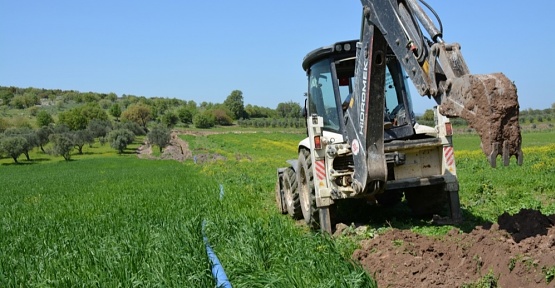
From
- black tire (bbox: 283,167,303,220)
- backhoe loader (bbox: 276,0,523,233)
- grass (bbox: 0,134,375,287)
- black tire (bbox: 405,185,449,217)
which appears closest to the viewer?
backhoe loader (bbox: 276,0,523,233)

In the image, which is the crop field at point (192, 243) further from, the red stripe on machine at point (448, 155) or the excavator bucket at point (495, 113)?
the excavator bucket at point (495, 113)

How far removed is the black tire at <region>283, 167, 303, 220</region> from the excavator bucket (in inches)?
192

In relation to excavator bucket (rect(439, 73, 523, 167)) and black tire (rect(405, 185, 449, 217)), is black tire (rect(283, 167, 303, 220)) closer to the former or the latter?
black tire (rect(405, 185, 449, 217))

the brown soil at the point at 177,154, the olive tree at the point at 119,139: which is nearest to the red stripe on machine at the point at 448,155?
the brown soil at the point at 177,154

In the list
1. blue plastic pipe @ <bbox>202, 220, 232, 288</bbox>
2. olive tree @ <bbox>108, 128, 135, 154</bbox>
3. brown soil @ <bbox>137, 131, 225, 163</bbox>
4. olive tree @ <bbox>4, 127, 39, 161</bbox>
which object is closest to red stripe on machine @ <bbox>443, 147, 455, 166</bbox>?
blue plastic pipe @ <bbox>202, 220, 232, 288</bbox>

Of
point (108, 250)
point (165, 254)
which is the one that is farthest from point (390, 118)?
point (108, 250)

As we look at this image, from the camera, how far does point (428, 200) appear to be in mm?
7617

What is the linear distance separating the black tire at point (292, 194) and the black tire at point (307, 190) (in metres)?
0.23

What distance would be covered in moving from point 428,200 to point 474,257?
338 centimetres

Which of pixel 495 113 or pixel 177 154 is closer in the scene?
pixel 495 113

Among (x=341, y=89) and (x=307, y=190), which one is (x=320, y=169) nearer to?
(x=307, y=190)

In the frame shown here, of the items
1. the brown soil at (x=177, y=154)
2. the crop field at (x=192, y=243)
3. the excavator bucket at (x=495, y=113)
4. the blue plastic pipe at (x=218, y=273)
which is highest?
the excavator bucket at (x=495, y=113)

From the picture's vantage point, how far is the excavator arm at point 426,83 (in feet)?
11.5

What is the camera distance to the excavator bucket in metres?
3.48
